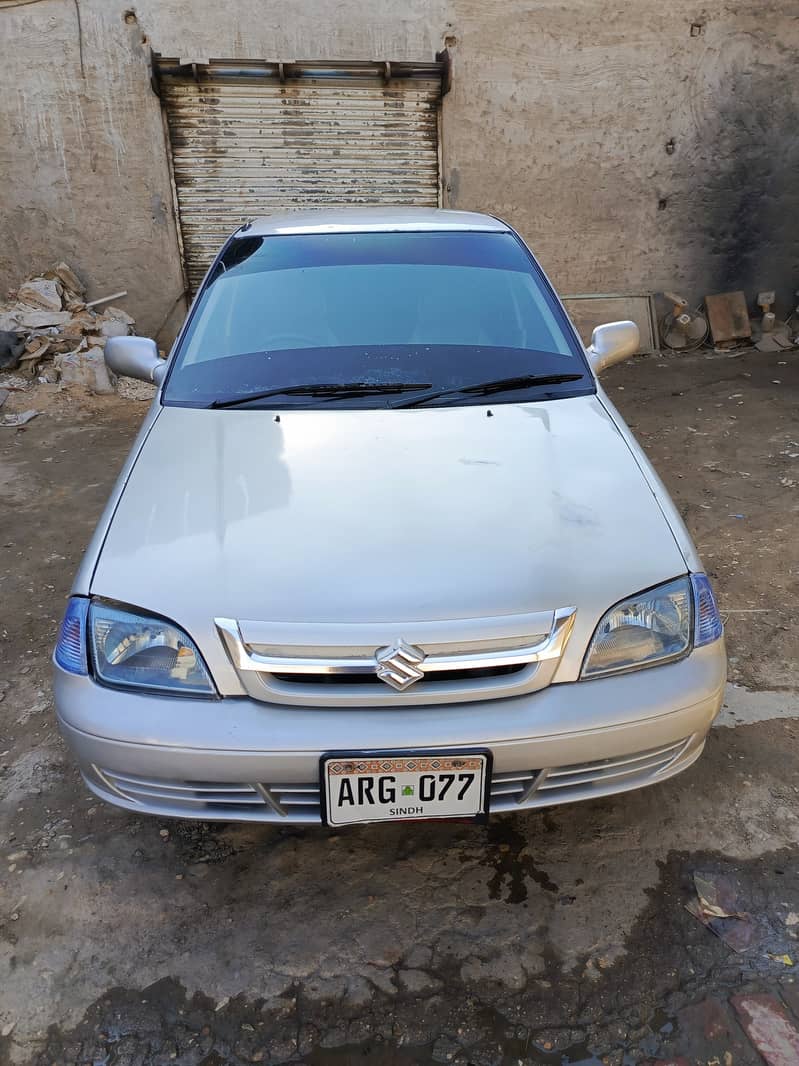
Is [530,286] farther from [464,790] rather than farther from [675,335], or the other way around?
[675,335]

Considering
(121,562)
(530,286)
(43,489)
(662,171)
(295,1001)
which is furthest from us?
(662,171)

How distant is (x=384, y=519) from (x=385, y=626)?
34cm

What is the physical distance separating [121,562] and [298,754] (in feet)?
2.06

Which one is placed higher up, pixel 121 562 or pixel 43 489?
pixel 121 562

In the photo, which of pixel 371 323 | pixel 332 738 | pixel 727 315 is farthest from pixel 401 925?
pixel 727 315

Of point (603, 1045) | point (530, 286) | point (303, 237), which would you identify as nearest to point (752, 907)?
point (603, 1045)

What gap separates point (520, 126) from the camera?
6.93 meters

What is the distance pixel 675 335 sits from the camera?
24.8ft

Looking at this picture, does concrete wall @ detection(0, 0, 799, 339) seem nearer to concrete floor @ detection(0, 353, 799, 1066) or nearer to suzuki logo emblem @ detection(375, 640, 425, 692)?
concrete floor @ detection(0, 353, 799, 1066)

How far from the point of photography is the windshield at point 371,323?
2.44 metres

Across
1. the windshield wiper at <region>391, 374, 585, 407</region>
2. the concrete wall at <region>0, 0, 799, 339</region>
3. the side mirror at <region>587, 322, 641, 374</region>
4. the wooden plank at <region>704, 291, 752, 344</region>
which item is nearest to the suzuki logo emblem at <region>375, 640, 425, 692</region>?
the windshield wiper at <region>391, 374, 585, 407</region>

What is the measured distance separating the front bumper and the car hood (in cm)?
16

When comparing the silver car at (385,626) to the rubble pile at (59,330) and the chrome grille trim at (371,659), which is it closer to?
the chrome grille trim at (371,659)

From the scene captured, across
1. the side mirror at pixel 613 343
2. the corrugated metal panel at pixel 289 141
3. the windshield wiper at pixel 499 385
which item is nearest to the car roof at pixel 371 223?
the side mirror at pixel 613 343
